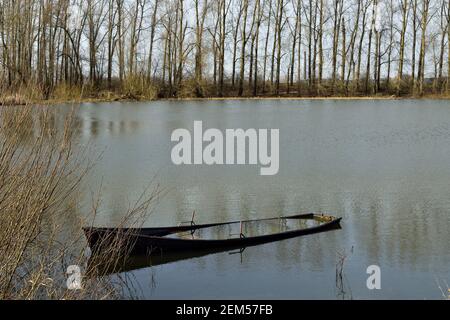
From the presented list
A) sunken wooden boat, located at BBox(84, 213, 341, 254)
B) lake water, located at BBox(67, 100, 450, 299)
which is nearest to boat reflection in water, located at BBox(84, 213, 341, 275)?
sunken wooden boat, located at BBox(84, 213, 341, 254)

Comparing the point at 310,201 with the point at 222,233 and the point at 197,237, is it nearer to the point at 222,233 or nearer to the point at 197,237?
the point at 222,233

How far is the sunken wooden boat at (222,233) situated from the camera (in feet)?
34.2

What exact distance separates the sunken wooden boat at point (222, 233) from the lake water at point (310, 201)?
254 millimetres

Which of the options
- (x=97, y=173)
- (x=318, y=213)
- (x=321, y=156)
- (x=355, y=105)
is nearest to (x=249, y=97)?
(x=355, y=105)

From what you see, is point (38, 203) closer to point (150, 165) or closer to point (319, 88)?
point (150, 165)

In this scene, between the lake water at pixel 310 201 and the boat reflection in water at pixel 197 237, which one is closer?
the lake water at pixel 310 201

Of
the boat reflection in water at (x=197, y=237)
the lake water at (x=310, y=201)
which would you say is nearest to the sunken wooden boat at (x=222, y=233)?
the boat reflection in water at (x=197, y=237)

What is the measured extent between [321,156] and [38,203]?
1459cm

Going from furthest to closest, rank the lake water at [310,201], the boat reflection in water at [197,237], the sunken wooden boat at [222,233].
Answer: the sunken wooden boat at [222,233]
the boat reflection in water at [197,237]
the lake water at [310,201]

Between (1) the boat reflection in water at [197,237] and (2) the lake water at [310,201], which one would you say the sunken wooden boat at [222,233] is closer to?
(1) the boat reflection in water at [197,237]

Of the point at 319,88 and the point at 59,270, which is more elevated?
the point at 319,88

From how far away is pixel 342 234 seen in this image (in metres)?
11.8

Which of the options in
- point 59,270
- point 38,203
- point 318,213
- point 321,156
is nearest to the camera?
point 38,203

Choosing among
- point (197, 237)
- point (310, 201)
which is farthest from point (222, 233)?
point (310, 201)
